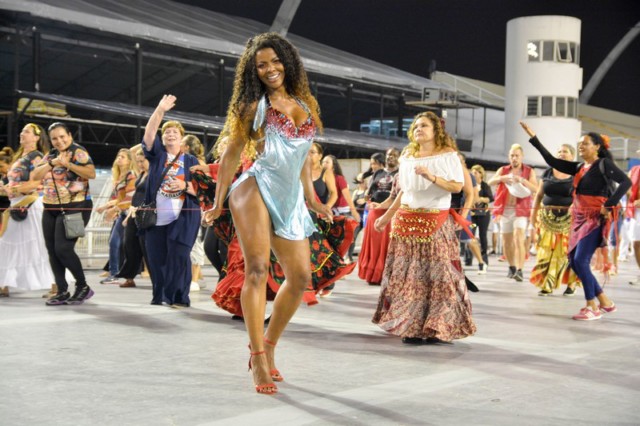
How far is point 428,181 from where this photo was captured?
6758mm

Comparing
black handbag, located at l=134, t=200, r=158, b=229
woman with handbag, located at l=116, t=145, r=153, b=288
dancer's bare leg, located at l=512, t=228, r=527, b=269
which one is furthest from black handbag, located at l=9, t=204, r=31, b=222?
dancer's bare leg, located at l=512, t=228, r=527, b=269

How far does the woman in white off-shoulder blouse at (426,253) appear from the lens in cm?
653

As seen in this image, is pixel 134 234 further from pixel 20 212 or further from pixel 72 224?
pixel 72 224

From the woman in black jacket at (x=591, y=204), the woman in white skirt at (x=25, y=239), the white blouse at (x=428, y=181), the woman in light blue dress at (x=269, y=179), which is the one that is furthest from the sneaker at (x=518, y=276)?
the woman in light blue dress at (x=269, y=179)

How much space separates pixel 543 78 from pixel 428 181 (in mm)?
30916

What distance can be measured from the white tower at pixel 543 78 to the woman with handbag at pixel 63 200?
95.6 ft

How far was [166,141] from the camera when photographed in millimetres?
8781

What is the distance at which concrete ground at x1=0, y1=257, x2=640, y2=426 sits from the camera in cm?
419

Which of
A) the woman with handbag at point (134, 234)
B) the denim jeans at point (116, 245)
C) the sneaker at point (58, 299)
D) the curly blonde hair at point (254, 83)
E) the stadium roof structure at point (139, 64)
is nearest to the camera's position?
the curly blonde hair at point (254, 83)

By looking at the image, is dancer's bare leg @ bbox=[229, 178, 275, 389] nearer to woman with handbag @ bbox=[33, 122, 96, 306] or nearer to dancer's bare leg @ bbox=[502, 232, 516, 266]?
woman with handbag @ bbox=[33, 122, 96, 306]

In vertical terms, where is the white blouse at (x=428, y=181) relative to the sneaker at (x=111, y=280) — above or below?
above

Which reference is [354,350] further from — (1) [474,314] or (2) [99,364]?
(1) [474,314]

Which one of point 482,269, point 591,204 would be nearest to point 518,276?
point 482,269

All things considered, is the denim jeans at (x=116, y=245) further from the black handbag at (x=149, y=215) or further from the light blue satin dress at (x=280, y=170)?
the light blue satin dress at (x=280, y=170)
